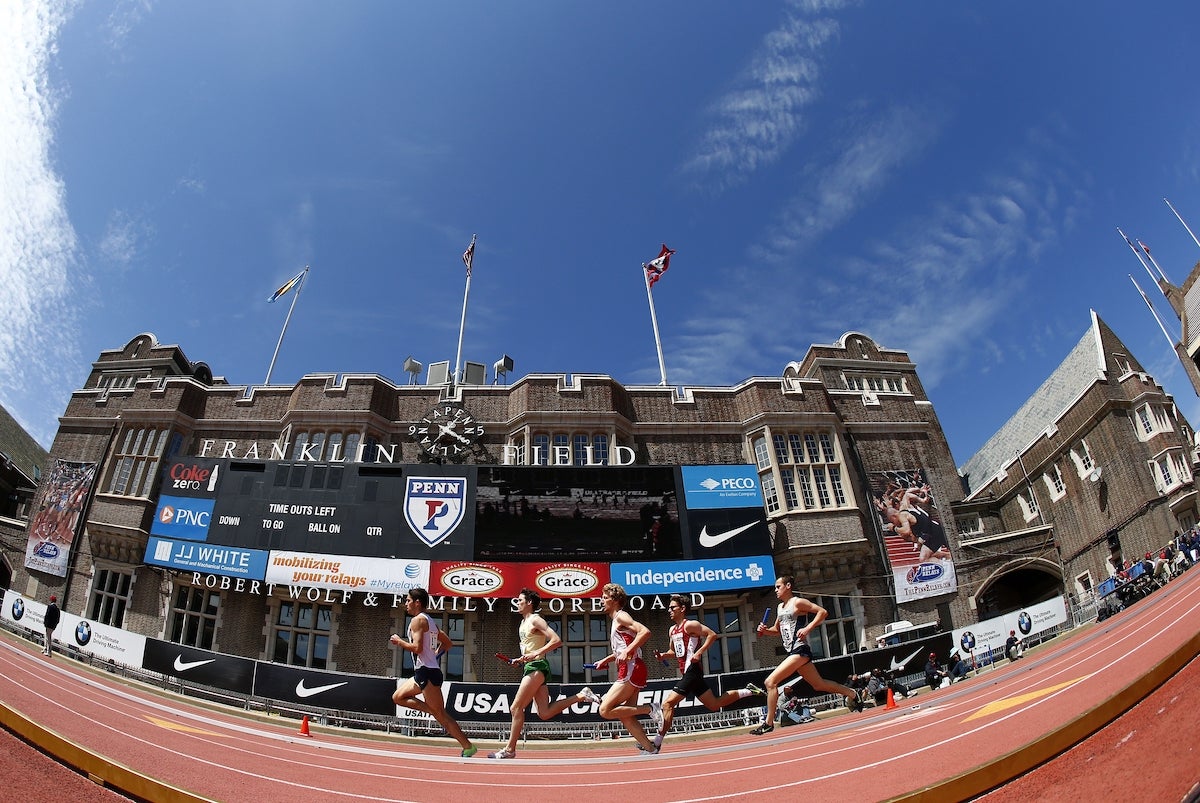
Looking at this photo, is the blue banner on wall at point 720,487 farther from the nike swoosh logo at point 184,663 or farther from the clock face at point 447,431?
the nike swoosh logo at point 184,663

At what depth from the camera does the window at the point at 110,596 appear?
75.5 ft

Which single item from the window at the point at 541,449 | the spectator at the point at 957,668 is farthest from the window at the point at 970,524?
the window at the point at 541,449

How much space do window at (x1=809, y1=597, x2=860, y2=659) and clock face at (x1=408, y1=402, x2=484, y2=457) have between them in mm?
14863

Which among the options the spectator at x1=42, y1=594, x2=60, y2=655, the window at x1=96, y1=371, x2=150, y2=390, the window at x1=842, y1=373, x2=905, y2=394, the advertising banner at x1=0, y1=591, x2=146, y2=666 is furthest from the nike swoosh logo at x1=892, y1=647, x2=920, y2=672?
the window at x1=96, y1=371, x2=150, y2=390

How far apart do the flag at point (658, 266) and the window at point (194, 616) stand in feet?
76.2

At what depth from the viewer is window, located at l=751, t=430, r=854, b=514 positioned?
74.0 ft

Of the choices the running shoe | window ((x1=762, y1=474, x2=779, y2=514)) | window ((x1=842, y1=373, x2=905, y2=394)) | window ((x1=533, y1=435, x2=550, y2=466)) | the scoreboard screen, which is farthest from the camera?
window ((x1=842, y1=373, x2=905, y2=394))

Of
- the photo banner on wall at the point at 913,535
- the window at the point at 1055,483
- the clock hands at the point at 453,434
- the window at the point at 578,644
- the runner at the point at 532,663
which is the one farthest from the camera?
the window at the point at 1055,483

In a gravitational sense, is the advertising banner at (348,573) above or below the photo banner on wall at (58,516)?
below

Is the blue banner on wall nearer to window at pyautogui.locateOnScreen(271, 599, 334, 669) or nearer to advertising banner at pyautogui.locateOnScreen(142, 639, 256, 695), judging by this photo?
window at pyautogui.locateOnScreen(271, 599, 334, 669)

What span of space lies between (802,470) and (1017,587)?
15323 millimetres

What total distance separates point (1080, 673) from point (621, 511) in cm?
1351

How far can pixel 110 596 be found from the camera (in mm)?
23422

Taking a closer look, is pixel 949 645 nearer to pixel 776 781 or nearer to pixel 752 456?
pixel 752 456
